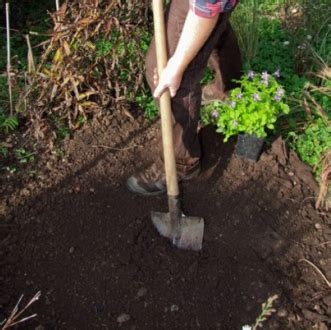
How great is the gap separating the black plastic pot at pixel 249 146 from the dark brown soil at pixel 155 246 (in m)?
0.06

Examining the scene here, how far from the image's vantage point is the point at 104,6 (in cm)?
279

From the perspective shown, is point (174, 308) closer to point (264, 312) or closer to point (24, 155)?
point (264, 312)

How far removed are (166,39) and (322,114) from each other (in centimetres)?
126

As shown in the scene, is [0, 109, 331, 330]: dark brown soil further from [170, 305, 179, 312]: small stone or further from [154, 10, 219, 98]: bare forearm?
[154, 10, 219, 98]: bare forearm

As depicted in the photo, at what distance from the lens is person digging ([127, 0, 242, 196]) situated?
1.80 meters

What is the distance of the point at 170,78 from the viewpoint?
1.99 metres

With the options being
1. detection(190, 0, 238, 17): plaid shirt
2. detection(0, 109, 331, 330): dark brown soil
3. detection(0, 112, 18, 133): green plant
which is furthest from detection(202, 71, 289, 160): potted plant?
detection(0, 112, 18, 133): green plant

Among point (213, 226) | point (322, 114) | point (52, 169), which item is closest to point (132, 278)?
point (213, 226)

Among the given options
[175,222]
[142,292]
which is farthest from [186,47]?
[142,292]

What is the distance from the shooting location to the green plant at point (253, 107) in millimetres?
2531

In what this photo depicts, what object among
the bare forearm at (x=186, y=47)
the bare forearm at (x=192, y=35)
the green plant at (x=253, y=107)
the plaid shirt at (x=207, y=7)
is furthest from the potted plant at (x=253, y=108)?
the plaid shirt at (x=207, y=7)

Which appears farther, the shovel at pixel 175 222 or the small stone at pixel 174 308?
the shovel at pixel 175 222

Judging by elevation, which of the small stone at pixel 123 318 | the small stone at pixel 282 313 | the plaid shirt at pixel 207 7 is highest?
the plaid shirt at pixel 207 7

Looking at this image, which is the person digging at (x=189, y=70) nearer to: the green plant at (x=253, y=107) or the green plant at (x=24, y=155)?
the green plant at (x=253, y=107)
